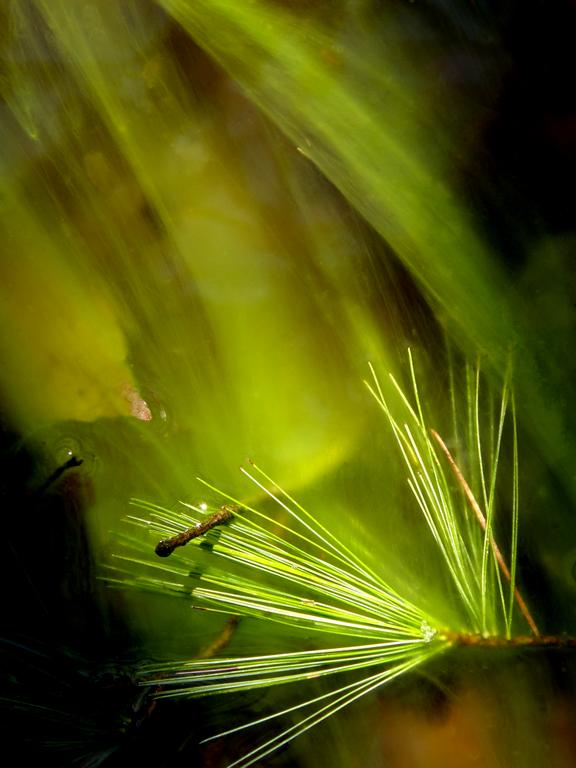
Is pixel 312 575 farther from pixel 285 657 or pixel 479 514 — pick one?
pixel 479 514

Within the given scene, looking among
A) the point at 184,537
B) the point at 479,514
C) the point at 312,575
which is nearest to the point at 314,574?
the point at 312,575

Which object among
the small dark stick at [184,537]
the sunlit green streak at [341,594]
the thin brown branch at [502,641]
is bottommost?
the thin brown branch at [502,641]

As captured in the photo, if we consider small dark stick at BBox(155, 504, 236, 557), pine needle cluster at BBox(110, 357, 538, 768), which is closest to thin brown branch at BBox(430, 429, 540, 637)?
pine needle cluster at BBox(110, 357, 538, 768)

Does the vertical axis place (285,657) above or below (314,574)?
below

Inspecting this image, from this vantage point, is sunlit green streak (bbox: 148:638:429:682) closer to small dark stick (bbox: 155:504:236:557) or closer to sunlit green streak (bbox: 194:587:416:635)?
sunlit green streak (bbox: 194:587:416:635)

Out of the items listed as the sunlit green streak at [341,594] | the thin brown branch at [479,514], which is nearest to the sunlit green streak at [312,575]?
the sunlit green streak at [341,594]

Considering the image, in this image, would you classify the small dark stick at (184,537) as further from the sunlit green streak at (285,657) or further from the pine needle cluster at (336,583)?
the sunlit green streak at (285,657)

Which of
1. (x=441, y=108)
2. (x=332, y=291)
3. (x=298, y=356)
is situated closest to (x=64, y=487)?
(x=298, y=356)

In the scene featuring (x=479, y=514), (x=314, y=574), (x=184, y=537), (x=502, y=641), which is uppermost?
(x=184, y=537)

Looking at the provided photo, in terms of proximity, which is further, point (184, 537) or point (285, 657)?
point (285, 657)

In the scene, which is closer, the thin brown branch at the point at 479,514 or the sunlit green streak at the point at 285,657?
the sunlit green streak at the point at 285,657

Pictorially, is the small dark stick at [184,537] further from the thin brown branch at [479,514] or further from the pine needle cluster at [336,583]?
the thin brown branch at [479,514]

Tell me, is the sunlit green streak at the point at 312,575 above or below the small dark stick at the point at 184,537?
below
